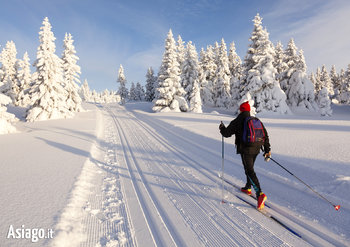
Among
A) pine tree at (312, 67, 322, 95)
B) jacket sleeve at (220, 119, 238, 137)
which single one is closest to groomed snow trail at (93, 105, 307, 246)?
jacket sleeve at (220, 119, 238, 137)

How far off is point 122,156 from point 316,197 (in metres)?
6.74

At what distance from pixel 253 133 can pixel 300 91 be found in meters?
36.7

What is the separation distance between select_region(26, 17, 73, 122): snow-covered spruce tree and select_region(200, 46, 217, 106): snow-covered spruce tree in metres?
30.6

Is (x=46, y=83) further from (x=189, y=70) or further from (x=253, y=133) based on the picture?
(x=253, y=133)

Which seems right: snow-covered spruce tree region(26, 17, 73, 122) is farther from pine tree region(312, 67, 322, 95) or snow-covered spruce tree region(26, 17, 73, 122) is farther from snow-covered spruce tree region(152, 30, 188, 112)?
pine tree region(312, 67, 322, 95)

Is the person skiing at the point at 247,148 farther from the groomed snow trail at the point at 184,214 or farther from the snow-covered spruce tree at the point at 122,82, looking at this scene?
the snow-covered spruce tree at the point at 122,82

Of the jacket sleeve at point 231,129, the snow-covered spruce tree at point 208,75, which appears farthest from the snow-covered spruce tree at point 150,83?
the jacket sleeve at point 231,129

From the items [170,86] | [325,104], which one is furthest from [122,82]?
[325,104]

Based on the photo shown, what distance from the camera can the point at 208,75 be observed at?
4638 centimetres

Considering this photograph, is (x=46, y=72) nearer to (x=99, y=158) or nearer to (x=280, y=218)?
(x=99, y=158)

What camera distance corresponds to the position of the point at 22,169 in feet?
19.6

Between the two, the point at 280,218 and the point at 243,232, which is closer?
the point at 243,232

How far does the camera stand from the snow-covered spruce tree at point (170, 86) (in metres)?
30.2

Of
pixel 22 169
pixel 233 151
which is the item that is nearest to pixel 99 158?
pixel 22 169
